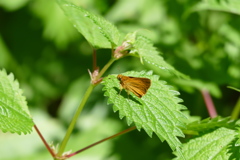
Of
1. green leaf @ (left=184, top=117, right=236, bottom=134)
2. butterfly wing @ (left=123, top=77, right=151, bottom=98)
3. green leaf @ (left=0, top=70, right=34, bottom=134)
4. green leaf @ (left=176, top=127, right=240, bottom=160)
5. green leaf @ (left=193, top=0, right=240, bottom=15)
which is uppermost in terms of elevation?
green leaf @ (left=0, top=70, right=34, bottom=134)

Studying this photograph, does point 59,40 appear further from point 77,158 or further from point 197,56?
point 197,56

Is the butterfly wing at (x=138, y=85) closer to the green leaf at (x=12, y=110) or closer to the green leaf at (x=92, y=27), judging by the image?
the green leaf at (x=92, y=27)

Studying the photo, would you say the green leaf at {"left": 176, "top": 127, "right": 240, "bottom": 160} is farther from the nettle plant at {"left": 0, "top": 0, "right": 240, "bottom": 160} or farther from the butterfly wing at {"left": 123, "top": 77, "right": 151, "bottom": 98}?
the butterfly wing at {"left": 123, "top": 77, "right": 151, "bottom": 98}

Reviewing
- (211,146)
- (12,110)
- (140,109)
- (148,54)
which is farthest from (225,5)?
(12,110)

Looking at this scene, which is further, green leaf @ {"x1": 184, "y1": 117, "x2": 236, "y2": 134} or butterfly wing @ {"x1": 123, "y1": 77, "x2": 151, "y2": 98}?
green leaf @ {"x1": 184, "y1": 117, "x2": 236, "y2": 134}

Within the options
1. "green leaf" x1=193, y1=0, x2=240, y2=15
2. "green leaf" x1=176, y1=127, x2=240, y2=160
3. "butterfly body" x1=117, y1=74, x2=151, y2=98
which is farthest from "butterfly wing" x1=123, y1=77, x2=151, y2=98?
"green leaf" x1=193, y1=0, x2=240, y2=15

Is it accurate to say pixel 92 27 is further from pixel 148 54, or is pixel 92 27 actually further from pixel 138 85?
pixel 138 85

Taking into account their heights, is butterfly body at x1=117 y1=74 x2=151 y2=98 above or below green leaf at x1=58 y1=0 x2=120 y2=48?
below
